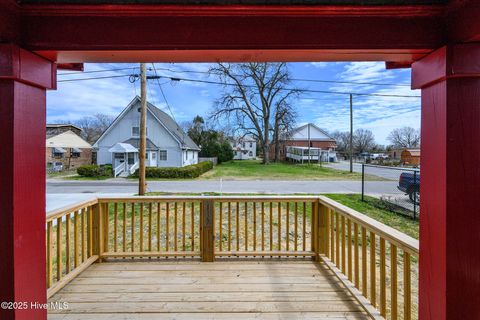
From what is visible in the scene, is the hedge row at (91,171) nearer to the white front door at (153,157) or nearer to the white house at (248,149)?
the white front door at (153,157)

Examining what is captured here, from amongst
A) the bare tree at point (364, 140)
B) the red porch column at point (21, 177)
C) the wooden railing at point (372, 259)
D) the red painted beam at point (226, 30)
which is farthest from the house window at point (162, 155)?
the bare tree at point (364, 140)

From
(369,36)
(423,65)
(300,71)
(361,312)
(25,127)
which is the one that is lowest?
(361,312)

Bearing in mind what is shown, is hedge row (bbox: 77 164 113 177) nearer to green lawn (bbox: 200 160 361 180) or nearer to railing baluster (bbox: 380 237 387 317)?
green lawn (bbox: 200 160 361 180)

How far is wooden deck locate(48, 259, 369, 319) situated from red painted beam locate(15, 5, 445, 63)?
2034 mm

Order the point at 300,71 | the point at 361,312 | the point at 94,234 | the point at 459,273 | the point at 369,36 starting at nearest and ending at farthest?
the point at 459,273 < the point at 369,36 < the point at 361,312 < the point at 94,234 < the point at 300,71

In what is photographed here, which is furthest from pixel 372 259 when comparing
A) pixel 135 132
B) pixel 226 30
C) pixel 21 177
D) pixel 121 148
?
pixel 135 132

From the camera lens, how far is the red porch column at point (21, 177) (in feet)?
4.48

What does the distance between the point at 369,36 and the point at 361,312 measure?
213 centimetres

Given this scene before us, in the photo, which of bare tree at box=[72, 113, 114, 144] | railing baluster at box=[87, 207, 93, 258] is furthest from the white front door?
railing baluster at box=[87, 207, 93, 258]

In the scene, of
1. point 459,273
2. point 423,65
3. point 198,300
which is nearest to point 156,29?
point 423,65

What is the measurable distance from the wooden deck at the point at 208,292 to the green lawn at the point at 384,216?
3.32 meters

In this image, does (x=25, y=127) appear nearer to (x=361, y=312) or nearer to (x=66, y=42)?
(x=66, y=42)

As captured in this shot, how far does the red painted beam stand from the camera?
142cm

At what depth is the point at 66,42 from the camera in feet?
4.73
